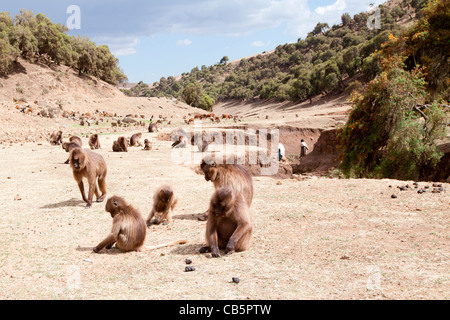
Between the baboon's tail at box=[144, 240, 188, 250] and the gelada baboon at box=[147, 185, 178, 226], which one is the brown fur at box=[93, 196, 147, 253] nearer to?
the baboon's tail at box=[144, 240, 188, 250]

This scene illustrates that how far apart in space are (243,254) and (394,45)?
21.2m

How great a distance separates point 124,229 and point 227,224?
1.82 metres

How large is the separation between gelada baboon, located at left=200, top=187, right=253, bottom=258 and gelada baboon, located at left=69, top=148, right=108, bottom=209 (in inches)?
187

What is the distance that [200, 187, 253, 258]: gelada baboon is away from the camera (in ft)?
20.8

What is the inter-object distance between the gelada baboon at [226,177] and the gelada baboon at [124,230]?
192 centimetres

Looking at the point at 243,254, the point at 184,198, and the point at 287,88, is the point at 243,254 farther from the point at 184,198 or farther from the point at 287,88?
the point at 287,88

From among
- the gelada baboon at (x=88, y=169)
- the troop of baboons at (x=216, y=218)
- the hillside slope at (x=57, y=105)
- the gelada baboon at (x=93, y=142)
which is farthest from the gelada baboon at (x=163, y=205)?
the hillside slope at (x=57, y=105)

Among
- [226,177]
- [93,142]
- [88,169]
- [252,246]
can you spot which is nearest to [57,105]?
[93,142]

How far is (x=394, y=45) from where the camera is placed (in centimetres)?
2341

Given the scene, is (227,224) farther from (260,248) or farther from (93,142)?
(93,142)

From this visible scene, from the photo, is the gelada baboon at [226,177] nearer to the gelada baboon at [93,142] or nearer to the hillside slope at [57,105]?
the gelada baboon at [93,142]

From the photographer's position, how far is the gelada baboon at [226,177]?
8.37m

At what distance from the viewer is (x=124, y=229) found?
6.90 m

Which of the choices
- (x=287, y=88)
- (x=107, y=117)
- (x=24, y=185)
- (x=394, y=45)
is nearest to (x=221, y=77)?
(x=287, y=88)
